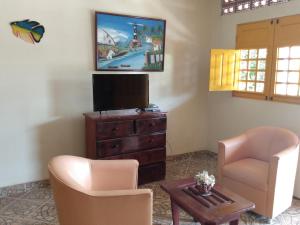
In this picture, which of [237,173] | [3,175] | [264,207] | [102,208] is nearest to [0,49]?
[3,175]

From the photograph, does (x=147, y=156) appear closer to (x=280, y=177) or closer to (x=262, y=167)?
(x=262, y=167)

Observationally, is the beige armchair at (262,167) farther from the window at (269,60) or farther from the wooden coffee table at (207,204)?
the window at (269,60)

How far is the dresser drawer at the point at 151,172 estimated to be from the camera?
12.0ft

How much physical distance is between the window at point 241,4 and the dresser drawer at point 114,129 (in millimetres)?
2369

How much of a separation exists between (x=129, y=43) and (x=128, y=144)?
4.58ft

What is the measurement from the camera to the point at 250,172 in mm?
2924

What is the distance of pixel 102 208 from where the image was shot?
1872 mm

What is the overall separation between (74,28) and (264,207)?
9.77 ft

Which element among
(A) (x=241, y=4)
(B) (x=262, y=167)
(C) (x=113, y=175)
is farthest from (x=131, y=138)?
(A) (x=241, y=4)

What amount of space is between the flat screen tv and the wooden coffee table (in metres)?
1.35

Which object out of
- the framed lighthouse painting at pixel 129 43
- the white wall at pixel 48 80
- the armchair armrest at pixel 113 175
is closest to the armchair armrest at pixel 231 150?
the armchair armrest at pixel 113 175

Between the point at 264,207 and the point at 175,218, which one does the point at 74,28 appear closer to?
the point at 175,218

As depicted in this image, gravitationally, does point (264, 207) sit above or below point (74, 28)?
below

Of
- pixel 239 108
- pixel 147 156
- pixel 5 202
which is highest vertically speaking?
pixel 239 108
